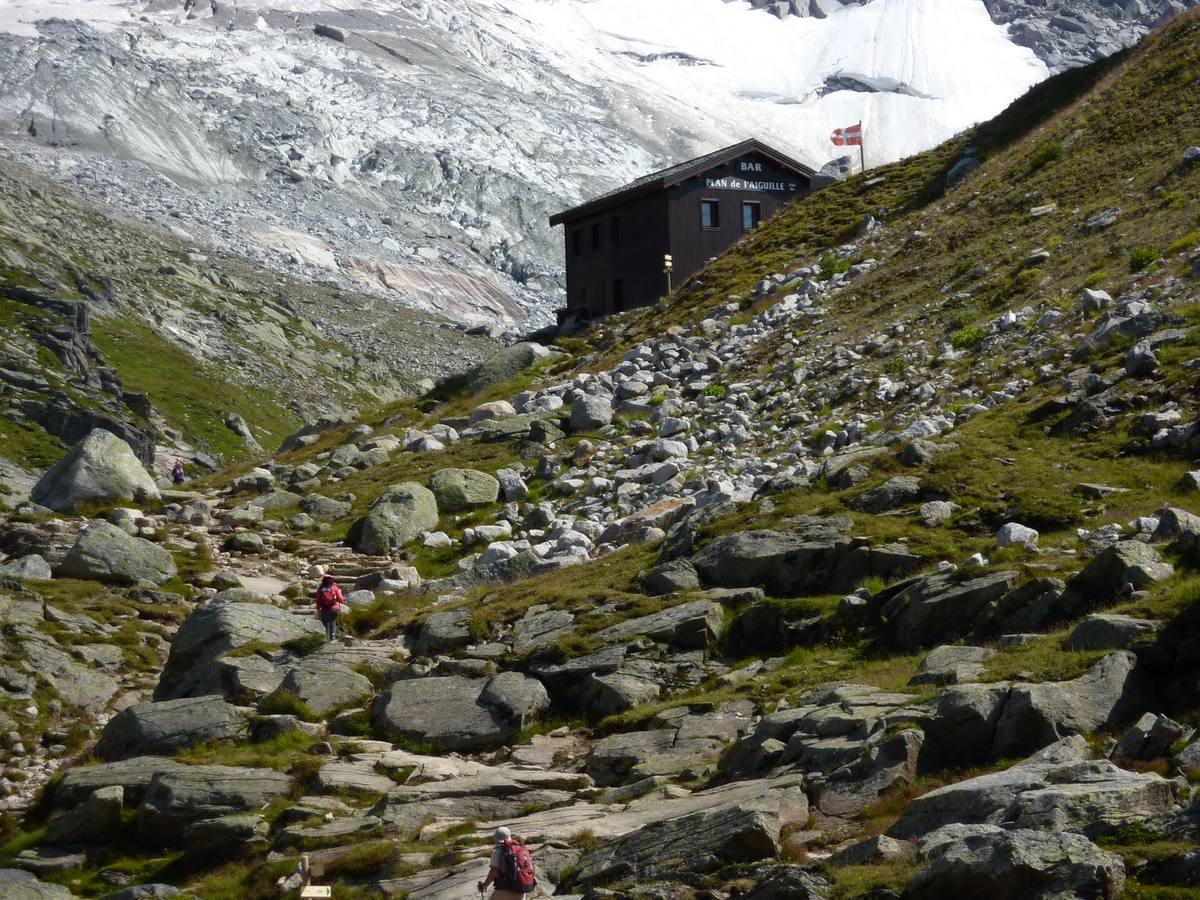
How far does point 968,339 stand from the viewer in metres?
34.5

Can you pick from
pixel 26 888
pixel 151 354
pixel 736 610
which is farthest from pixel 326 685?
pixel 151 354

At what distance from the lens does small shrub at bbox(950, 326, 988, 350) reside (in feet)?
113

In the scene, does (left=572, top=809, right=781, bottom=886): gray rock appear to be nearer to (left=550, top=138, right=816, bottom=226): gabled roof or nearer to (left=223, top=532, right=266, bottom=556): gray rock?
(left=223, top=532, right=266, bottom=556): gray rock

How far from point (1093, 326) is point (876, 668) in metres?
14.5

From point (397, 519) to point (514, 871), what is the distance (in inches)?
990

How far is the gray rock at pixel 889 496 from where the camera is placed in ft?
82.0

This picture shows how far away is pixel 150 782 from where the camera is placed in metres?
20.8

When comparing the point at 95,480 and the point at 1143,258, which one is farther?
the point at 95,480

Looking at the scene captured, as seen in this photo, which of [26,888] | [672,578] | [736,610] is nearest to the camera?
[26,888]

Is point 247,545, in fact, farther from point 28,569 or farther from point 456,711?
point 456,711

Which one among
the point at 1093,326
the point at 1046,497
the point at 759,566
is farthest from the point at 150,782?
the point at 1093,326

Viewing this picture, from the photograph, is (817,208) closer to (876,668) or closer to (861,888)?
(876,668)

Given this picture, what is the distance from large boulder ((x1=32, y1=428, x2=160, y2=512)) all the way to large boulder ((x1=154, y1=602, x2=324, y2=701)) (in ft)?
58.5

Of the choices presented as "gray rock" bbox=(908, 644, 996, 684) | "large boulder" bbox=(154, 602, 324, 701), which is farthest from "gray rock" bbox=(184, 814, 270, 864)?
"gray rock" bbox=(908, 644, 996, 684)
